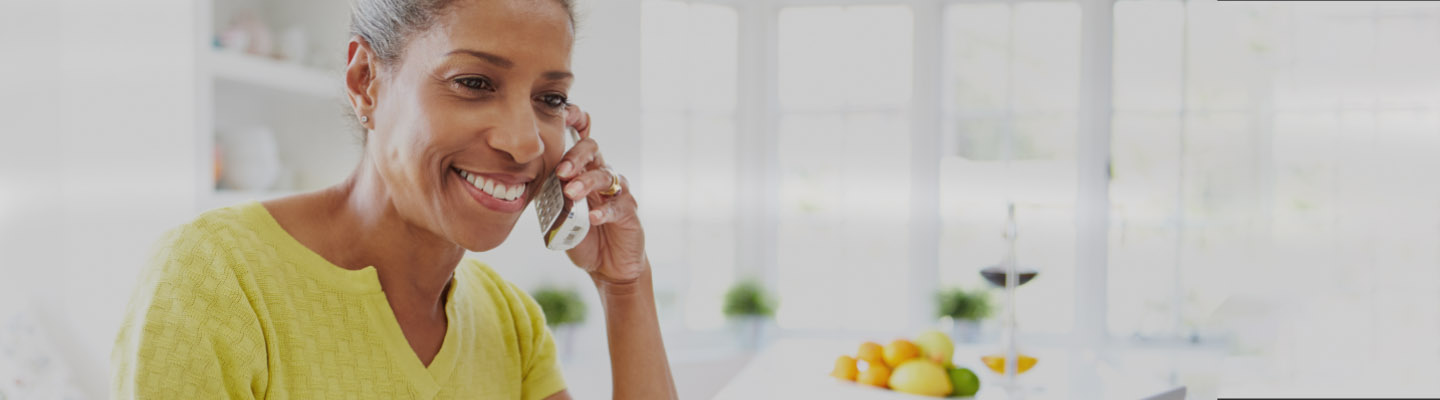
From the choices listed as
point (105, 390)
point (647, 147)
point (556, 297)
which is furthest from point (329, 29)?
point (647, 147)

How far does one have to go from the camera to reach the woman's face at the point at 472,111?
713 mm

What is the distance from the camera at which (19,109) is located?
6.17ft

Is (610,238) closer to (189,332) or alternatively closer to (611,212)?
(611,212)

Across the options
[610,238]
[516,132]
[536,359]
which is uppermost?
[516,132]

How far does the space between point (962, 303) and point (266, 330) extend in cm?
355

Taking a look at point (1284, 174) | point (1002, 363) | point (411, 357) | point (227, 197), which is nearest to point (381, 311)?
point (411, 357)

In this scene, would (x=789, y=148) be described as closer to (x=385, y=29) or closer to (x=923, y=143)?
(x=923, y=143)

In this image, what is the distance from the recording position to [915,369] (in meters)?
1.80

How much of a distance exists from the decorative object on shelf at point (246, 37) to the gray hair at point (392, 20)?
137cm

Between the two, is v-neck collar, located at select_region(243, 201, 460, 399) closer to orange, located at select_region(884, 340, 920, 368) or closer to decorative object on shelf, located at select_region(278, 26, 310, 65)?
orange, located at select_region(884, 340, 920, 368)

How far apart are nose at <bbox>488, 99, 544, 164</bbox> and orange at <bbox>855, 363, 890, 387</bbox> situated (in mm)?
1314

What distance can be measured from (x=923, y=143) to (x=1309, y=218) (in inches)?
62.0

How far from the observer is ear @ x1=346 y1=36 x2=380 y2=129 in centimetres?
77

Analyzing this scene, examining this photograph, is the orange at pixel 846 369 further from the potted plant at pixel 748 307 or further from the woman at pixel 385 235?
the potted plant at pixel 748 307
